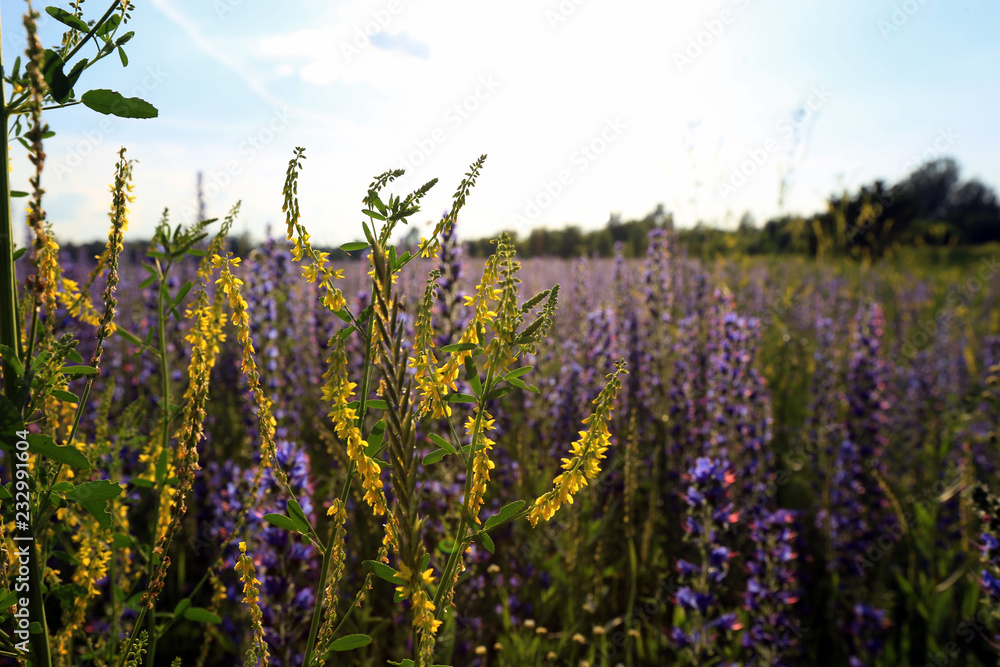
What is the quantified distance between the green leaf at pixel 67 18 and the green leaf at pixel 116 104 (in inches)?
3.8

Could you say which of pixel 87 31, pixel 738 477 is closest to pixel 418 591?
pixel 87 31

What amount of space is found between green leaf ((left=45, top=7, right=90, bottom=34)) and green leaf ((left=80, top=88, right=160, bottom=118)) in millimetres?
96

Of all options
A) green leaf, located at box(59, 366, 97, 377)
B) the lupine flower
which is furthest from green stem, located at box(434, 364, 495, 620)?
the lupine flower

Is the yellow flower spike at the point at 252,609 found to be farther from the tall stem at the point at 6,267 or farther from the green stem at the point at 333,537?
the tall stem at the point at 6,267

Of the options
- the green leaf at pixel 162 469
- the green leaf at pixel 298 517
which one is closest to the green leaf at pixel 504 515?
the green leaf at pixel 298 517

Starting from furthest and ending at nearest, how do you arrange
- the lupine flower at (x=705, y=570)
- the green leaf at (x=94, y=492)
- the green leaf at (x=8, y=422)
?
the lupine flower at (x=705, y=570) → the green leaf at (x=94, y=492) → the green leaf at (x=8, y=422)

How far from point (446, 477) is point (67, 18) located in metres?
2.12

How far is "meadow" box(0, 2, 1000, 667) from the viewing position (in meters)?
0.77

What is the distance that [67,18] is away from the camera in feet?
2.66

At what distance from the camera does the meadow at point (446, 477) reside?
30.2 inches

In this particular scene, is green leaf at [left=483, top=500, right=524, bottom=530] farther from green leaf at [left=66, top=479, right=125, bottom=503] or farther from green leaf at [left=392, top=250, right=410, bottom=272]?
green leaf at [left=66, top=479, right=125, bottom=503]

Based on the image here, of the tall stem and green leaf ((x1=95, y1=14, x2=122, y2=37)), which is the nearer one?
the tall stem

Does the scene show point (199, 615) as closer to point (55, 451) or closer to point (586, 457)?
point (55, 451)

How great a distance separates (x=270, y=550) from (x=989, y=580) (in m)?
2.63
